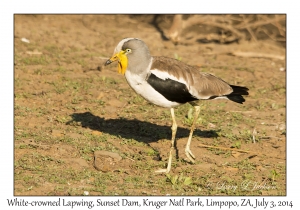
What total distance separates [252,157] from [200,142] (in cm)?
85

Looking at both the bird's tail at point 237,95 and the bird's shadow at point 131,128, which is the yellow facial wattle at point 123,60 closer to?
the bird's shadow at point 131,128

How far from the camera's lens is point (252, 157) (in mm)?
7824

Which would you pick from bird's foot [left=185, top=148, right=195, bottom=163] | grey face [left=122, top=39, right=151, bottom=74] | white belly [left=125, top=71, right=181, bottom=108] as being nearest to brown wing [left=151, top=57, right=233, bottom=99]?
grey face [left=122, top=39, right=151, bottom=74]

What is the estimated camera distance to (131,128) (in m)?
8.66

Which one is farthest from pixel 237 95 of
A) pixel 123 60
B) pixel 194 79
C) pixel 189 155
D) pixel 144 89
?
pixel 123 60

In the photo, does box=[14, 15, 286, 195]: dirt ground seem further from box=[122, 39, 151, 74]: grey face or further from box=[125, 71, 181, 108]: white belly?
box=[122, 39, 151, 74]: grey face

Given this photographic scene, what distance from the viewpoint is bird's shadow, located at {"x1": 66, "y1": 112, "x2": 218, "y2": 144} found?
8.37 m

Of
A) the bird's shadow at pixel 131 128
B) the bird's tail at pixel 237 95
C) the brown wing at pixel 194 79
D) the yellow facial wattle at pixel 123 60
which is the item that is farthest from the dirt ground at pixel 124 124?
the yellow facial wattle at pixel 123 60

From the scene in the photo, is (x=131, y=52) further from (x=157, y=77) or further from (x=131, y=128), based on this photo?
(x=131, y=128)

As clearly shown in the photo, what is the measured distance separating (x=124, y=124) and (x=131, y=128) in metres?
0.18

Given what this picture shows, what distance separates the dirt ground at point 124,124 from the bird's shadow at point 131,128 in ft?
0.05

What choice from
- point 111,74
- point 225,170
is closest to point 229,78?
point 111,74

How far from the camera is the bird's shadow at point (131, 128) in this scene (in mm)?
8367

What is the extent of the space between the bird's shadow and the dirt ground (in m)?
0.02
